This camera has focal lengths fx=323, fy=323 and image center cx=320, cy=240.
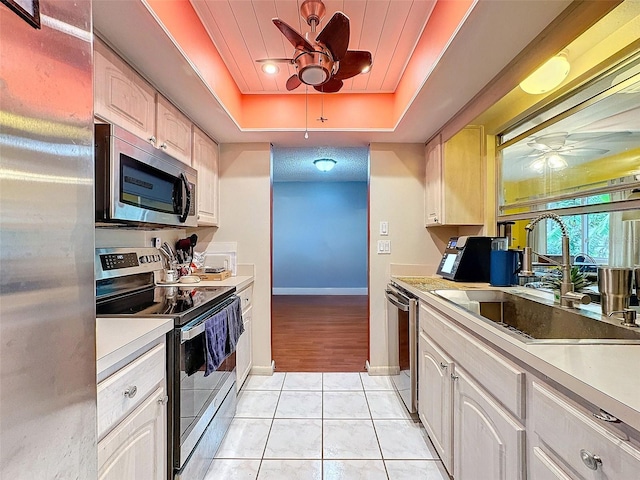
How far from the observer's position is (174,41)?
1398 mm

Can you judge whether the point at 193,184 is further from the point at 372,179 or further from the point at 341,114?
the point at 372,179

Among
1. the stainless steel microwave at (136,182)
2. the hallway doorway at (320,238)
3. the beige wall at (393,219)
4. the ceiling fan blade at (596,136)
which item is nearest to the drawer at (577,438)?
the ceiling fan blade at (596,136)

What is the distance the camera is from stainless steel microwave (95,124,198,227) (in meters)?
1.22

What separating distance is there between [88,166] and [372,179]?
2416 mm

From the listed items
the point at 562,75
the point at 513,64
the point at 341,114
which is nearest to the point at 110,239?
the point at 341,114

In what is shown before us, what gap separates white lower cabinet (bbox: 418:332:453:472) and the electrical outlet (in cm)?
99

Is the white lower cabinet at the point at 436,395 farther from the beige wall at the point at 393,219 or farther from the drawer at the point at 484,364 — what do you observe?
the beige wall at the point at 393,219

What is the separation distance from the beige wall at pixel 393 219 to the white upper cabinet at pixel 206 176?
1.33 metres

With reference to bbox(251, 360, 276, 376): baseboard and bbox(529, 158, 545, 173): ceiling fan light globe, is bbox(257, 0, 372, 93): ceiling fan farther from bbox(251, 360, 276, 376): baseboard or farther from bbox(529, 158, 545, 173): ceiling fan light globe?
bbox(251, 360, 276, 376): baseboard

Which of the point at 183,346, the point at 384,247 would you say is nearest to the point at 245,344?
the point at 183,346

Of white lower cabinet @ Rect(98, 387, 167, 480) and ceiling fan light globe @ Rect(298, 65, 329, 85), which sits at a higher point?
ceiling fan light globe @ Rect(298, 65, 329, 85)

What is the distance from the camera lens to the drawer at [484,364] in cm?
93

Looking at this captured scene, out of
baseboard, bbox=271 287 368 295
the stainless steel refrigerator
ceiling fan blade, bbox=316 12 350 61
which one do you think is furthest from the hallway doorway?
the stainless steel refrigerator

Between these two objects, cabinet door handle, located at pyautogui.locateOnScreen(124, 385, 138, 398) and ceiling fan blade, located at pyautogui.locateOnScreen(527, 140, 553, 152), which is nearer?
cabinet door handle, located at pyautogui.locateOnScreen(124, 385, 138, 398)
